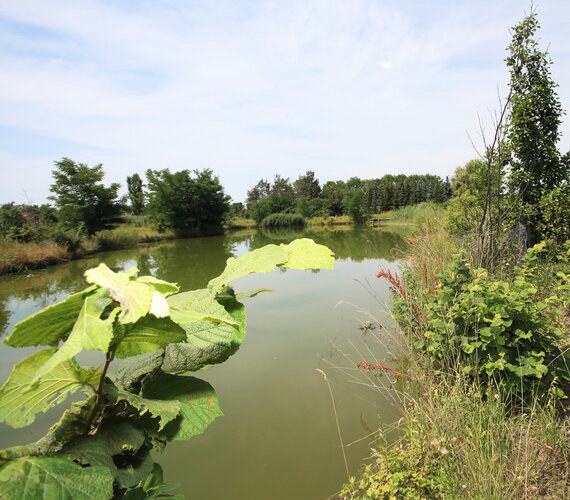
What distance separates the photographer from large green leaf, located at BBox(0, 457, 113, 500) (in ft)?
0.77

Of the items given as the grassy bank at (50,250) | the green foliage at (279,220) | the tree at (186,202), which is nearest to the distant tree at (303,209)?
the green foliage at (279,220)

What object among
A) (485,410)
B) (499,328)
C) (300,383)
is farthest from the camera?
(300,383)

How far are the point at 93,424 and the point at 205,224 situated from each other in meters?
25.3

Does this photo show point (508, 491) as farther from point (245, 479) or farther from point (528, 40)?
point (528, 40)

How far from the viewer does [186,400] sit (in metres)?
0.40

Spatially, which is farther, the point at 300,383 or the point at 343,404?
the point at 300,383

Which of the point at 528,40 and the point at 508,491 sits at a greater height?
the point at 528,40

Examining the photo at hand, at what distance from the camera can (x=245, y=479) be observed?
198 cm

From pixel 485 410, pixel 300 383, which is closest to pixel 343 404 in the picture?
pixel 300 383

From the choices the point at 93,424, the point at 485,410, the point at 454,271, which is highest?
the point at 93,424

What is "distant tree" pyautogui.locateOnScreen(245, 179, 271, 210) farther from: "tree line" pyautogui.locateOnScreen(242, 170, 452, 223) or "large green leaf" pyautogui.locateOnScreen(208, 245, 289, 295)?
"large green leaf" pyautogui.locateOnScreen(208, 245, 289, 295)

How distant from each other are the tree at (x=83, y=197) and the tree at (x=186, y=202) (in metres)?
5.46

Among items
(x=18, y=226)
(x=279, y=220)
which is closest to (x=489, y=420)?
(x=18, y=226)

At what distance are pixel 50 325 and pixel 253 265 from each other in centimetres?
25
